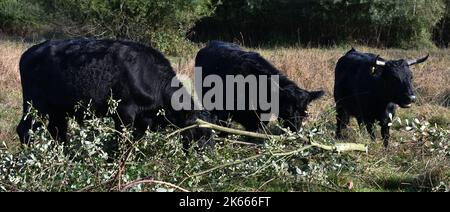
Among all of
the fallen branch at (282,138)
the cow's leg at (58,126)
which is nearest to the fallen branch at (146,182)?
the fallen branch at (282,138)

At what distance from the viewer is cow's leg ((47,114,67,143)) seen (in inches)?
293

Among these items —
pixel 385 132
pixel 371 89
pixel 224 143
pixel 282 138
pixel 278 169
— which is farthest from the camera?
pixel 371 89

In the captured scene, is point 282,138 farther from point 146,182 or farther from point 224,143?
point 146,182

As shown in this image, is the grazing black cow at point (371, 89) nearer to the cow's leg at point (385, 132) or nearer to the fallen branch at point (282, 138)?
the cow's leg at point (385, 132)

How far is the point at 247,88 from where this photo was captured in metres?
8.44

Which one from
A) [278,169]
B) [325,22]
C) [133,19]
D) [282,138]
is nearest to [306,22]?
[325,22]

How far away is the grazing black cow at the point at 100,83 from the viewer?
7.18 m

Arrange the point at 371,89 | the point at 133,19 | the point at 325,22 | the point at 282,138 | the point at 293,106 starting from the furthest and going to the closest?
the point at 325,22 → the point at 133,19 → the point at 371,89 → the point at 293,106 → the point at 282,138

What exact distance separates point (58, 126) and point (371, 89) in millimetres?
4524

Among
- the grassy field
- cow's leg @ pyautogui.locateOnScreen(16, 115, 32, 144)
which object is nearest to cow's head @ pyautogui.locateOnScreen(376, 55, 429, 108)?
the grassy field
